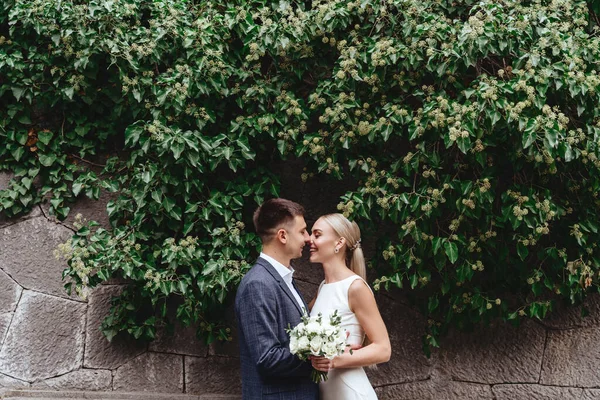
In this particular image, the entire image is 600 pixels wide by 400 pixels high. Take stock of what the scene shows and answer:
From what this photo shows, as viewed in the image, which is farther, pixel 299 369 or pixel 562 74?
pixel 562 74

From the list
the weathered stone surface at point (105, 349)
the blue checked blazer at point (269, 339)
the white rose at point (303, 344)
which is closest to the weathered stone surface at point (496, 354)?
the blue checked blazer at point (269, 339)

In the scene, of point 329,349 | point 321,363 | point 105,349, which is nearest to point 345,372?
point 321,363

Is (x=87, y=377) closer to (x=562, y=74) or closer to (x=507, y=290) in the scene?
(x=507, y=290)

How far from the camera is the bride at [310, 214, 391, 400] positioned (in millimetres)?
3225

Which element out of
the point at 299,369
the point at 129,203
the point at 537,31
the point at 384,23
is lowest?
the point at 299,369

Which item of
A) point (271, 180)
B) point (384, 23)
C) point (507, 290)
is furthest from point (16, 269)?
point (507, 290)

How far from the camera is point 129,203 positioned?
4.36 metres

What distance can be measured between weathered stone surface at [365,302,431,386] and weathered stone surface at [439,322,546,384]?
0.17 meters

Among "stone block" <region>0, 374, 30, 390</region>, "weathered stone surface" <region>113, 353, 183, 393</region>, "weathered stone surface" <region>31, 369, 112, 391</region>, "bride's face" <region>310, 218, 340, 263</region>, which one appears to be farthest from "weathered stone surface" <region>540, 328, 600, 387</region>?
"stone block" <region>0, 374, 30, 390</region>

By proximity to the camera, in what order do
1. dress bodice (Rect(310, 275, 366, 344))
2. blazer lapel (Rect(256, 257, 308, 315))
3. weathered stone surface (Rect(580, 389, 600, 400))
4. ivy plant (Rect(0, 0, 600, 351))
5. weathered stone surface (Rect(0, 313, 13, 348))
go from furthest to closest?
weathered stone surface (Rect(0, 313, 13, 348)), weathered stone surface (Rect(580, 389, 600, 400)), ivy plant (Rect(0, 0, 600, 351)), dress bodice (Rect(310, 275, 366, 344)), blazer lapel (Rect(256, 257, 308, 315))

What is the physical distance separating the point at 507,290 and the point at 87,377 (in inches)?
122

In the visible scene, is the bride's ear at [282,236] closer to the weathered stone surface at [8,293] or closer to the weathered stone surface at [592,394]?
the weathered stone surface at [8,293]

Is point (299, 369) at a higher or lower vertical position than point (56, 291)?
lower

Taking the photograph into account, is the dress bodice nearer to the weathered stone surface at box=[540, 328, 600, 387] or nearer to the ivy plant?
the ivy plant
